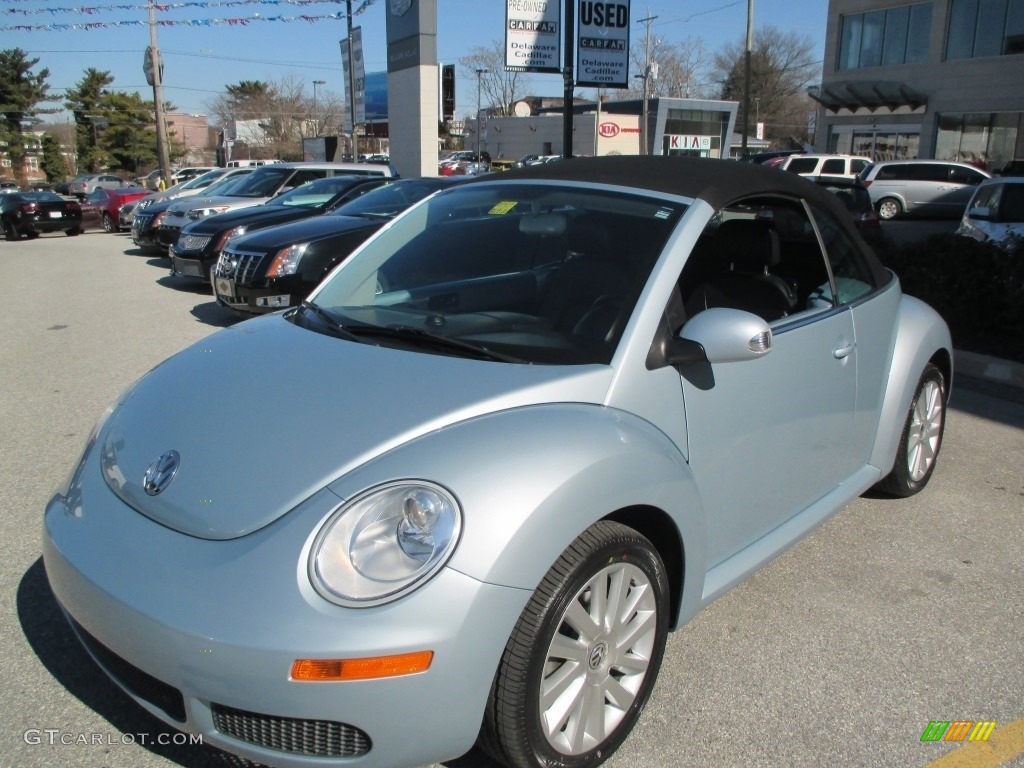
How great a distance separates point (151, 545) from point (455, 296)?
149cm

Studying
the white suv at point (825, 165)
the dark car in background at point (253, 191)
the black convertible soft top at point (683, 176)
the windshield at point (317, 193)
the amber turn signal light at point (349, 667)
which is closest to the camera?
the amber turn signal light at point (349, 667)

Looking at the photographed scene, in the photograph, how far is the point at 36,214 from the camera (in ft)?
71.7

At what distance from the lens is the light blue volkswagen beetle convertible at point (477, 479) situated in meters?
1.99

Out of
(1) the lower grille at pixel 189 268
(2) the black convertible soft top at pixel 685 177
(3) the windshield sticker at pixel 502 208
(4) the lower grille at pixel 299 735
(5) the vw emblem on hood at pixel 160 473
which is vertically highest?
(2) the black convertible soft top at pixel 685 177

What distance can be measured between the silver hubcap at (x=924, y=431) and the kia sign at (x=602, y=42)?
451 inches

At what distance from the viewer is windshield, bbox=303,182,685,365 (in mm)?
2787

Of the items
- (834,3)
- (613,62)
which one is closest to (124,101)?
(834,3)

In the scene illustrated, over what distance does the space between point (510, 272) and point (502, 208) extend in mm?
333

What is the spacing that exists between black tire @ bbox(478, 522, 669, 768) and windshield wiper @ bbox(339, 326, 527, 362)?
0.65m

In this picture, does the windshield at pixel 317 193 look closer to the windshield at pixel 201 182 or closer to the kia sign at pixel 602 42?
the kia sign at pixel 602 42

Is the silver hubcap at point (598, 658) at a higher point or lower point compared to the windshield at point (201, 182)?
lower

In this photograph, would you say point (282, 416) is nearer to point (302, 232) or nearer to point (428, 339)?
point (428, 339)

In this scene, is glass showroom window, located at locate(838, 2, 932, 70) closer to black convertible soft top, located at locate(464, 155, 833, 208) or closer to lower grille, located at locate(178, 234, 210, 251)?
lower grille, located at locate(178, 234, 210, 251)

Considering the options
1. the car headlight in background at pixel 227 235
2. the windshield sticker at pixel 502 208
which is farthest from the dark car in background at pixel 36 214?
the windshield sticker at pixel 502 208
